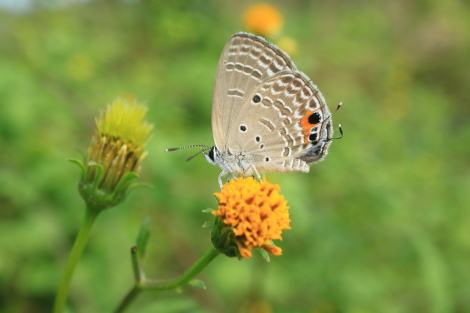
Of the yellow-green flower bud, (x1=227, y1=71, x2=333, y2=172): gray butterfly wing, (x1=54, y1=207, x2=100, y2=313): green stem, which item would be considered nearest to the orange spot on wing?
(x1=227, y1=71, x2=333, y2=172): gray butterfly wing

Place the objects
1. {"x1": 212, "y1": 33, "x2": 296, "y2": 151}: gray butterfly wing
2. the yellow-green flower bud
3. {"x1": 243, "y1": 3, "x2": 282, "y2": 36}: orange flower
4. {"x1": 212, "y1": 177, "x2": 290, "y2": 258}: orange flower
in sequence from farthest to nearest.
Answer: {"x1": 243, "y1": 3, "x2": 282, "y2": 36}: orange flower → {"x1": 212, "y1": 33, "x2": 296, "y2": 151}: gray butterfly wing → the yellow-green flower bud → {"x1": 212, "y1": 177, "x2": 290, "y2": 258}: orange flower

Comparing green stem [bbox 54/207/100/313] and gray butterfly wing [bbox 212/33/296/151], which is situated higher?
gray butterfly wing [bbox 212/33/296/151]

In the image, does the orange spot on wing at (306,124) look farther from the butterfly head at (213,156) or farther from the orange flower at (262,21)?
the orange flower at (262,21)

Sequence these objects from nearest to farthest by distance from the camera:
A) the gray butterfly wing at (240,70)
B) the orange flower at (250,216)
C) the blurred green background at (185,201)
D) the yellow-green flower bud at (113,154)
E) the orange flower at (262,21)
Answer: the orange flower at (250,216) < the yellow-green flower bud at (113,154) < the gray butterfly wing at (240,70) < the blurred green background at (185,201) < the orange flower at (262,21)

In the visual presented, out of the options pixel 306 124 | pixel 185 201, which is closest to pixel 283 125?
pixel 306 124

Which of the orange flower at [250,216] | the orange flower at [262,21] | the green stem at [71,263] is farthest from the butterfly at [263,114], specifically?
the orange flower at [262,21]

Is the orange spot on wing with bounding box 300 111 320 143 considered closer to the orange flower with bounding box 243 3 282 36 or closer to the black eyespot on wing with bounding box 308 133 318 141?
the black eyespot on wing with bounding box 308 133 318 141

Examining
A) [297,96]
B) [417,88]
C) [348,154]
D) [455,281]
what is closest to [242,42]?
[297,96]

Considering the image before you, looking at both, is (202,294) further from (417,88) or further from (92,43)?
(417,88)
